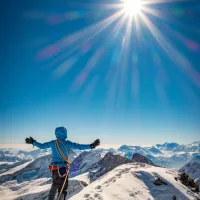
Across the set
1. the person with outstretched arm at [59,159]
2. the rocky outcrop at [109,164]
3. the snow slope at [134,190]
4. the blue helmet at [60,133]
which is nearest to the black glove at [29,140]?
the person with outstretched arm at [59,159]

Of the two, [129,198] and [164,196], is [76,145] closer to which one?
[129,198]

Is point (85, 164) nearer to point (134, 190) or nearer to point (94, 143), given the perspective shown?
point (134, 190)

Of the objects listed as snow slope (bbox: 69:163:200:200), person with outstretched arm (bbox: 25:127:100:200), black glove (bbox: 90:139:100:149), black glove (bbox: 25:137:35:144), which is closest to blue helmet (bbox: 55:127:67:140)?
person with outstretched arm (bbox: 25:127:100:200)

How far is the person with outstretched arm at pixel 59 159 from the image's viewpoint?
36.3 ft

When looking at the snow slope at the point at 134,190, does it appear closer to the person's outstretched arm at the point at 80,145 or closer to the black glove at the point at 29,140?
the person's outstretched arm at the point at 80,145

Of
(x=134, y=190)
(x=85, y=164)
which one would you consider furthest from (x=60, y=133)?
(x=85, y=164)

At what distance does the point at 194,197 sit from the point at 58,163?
12.5m

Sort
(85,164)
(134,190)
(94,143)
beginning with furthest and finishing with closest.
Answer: (85,164), (134,190), (94,143)

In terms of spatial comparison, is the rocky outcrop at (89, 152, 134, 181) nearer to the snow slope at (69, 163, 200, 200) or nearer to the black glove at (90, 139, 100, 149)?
the snow slope at (69, 163, 200, 200)

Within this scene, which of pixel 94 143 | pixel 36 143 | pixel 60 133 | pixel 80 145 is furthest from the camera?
pixel 94 143

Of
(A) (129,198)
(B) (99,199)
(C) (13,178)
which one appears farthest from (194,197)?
Answer: (C) (13,178)

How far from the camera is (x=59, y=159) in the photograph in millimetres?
11305

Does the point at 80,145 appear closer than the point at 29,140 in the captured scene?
No

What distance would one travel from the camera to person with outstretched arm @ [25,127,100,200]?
36.3ft
